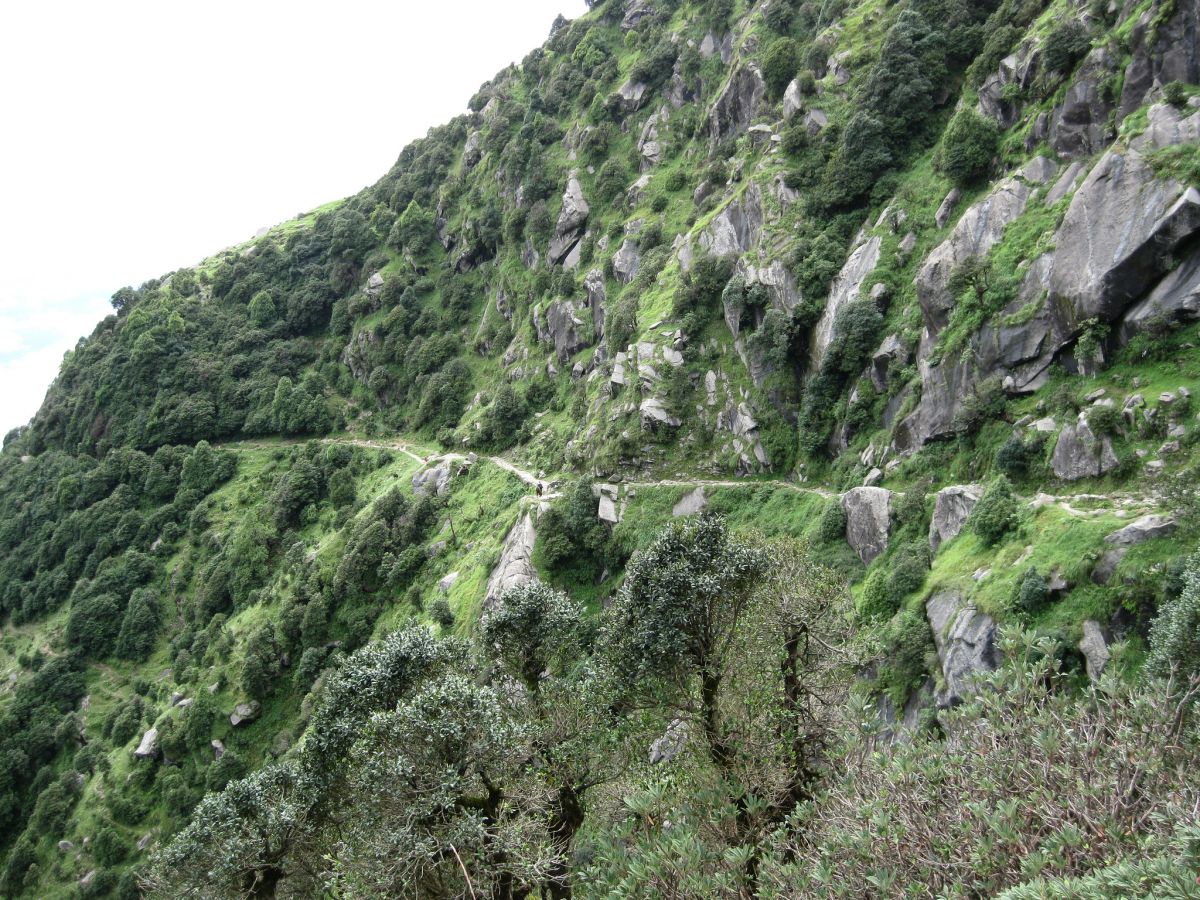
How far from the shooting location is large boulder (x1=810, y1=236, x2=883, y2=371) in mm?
53422

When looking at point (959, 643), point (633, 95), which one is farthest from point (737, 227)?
point (633, 95)

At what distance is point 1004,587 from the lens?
28.8 m

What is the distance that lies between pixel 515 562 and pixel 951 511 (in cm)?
3878

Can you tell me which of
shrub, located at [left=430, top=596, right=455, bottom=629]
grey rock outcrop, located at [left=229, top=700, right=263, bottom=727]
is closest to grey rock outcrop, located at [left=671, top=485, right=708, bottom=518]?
shrub, located at [left=430, top=596, right=455, bottom=629]

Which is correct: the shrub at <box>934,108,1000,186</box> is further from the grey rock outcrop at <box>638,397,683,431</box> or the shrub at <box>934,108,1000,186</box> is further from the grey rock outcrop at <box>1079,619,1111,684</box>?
the grey rock outcrop at <box>1079,619,1111,684</box>

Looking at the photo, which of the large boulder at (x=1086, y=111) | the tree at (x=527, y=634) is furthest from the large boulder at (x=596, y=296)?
the tree at (x=527, y=634)

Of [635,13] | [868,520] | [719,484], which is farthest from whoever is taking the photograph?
[635,13]

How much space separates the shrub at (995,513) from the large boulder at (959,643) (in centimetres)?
357

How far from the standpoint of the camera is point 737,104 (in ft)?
282

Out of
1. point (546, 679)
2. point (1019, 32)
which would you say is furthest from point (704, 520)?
point (1019, 32)

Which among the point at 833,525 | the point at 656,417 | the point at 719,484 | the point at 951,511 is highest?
the point at 656,417

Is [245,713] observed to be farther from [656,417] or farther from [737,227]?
[737,227]

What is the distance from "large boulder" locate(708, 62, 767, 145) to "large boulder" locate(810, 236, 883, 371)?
37.5 m

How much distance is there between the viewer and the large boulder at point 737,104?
271 feet
